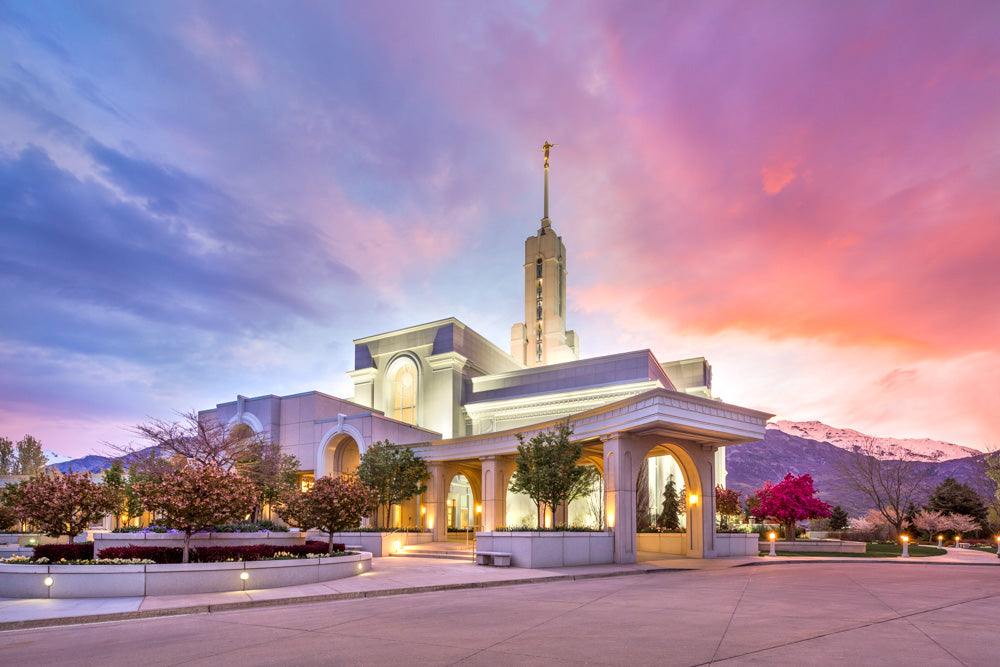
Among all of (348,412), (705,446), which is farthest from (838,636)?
(348,412)

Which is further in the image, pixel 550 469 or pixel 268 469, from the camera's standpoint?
pixel 268 469

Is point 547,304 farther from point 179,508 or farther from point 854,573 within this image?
point 179,508

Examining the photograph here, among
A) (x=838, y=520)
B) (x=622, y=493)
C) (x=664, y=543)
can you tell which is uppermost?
(x=622, y=493)

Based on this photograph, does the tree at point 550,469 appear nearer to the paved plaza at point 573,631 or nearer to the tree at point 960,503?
the paved plaza at point 573,631

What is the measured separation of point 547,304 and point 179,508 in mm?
63138

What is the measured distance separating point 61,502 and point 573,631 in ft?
48.2

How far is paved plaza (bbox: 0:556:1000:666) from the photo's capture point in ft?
26.7

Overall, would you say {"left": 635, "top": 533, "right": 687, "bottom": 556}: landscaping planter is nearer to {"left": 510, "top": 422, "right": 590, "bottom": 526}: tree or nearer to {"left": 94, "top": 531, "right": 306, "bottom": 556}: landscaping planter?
{"left": 510, "top": 422, "right": 590, "bottom": 526}: tree

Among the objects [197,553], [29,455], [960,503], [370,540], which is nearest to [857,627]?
[197,553]

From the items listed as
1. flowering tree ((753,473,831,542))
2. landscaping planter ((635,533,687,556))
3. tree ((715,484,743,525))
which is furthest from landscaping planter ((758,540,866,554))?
tree ((715,484,743,525))

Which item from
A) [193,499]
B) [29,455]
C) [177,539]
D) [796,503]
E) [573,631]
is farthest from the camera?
[29,455]

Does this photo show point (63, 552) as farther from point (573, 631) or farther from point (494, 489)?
point (494, 489)

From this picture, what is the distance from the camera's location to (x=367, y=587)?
15.9 meters

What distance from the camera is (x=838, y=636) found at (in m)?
9.38
